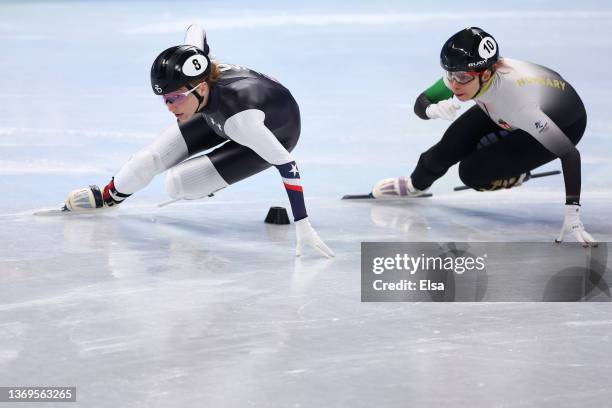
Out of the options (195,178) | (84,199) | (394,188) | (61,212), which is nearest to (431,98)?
(394,188)

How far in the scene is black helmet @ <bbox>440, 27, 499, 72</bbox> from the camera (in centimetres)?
520

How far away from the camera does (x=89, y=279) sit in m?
4.48

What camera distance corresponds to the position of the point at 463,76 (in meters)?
5.32

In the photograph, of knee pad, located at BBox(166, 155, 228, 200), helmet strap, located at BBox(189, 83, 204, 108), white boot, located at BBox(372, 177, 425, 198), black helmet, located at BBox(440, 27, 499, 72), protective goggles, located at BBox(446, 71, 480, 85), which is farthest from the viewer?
white boot, located at BBox(372, 177, 425, 198)

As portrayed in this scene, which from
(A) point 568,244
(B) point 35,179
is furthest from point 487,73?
(B) point 35,179

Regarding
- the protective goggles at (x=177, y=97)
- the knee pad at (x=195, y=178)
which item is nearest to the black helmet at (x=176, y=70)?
the protective goggles at (x=177, y=97)

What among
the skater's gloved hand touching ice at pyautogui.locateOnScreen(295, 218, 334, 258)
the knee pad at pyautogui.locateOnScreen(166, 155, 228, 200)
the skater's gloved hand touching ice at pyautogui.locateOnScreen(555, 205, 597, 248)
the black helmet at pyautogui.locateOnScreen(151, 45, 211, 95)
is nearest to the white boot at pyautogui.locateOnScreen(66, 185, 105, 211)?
the knee pad at pyautogui.locateOnScreen(166, 155, 228, 200)

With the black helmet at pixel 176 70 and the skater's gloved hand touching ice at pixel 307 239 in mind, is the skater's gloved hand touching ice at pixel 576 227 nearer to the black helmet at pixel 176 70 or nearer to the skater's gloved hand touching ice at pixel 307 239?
the skater's gloved hand touching ice at pixel 307 239

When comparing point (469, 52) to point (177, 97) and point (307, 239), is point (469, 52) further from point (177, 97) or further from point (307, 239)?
point (177, 97)

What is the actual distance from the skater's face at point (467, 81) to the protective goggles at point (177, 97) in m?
1.36

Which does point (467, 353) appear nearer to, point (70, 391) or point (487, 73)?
point (70, 391)

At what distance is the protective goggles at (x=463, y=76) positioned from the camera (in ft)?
17.4

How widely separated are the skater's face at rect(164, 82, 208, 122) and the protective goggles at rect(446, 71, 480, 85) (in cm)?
129

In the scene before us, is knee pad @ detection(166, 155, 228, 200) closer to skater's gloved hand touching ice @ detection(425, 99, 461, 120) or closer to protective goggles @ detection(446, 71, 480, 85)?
skater's gloved hand touching ice @ detection(425, 99, 461, 120)
